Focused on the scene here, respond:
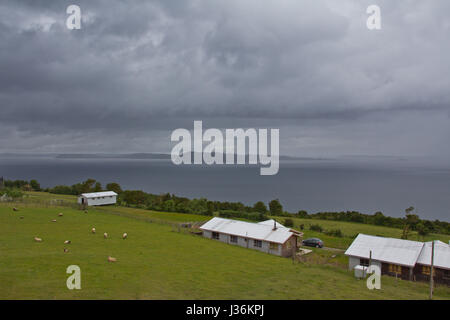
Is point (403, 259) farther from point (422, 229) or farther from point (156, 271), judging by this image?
point (422, 229)

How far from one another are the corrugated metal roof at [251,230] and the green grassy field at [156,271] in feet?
7.47

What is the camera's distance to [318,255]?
31.0 m

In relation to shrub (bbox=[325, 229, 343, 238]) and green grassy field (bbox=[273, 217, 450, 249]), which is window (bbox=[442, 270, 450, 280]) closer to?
green grassy field (bbox=[273, 217, 450, 249])

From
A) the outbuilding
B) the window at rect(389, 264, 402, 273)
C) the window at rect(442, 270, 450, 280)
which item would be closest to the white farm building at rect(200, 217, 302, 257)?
the outbuilding

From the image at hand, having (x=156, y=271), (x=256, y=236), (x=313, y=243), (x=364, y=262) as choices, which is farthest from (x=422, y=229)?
(x=156, y=271)

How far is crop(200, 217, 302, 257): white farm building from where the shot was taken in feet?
96.1

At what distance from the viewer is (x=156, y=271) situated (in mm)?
17953

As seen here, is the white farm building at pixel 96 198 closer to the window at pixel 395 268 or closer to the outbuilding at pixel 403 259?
the outbuilding at pixel 403 259

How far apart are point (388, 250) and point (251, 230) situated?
13.1 m

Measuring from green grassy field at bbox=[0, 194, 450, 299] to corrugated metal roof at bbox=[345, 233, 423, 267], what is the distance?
7.50 ft

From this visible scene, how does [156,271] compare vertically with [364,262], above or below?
above

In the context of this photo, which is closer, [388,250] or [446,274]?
[446,274]
